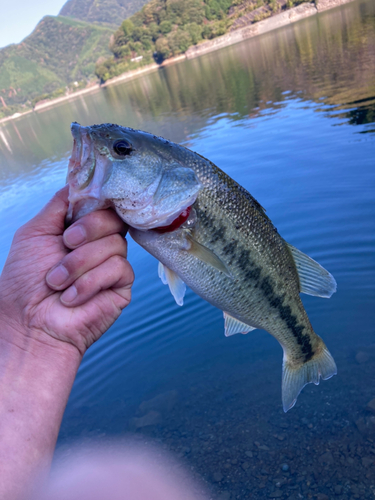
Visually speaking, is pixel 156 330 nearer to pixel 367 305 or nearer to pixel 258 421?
pixel 258 421

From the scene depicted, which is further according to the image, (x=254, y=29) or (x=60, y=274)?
(x=254, y=29)

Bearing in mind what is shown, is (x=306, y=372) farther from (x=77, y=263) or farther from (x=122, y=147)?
(x=122, y=147)

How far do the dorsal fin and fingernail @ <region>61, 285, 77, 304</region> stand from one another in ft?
6.25

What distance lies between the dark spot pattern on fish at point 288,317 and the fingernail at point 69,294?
153 cm

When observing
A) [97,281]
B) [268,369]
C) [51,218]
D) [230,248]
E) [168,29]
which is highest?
[168,29]

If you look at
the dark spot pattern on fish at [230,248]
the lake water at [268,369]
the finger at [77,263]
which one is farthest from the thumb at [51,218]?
the lake water at [268,369]

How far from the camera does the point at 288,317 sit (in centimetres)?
329

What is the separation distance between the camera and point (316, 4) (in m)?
78.7

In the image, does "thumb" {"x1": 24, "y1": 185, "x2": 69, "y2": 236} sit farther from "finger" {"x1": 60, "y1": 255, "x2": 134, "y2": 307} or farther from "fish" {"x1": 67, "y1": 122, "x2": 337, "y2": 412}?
"finger" {"x1": 60, "y1": 255, "x2": 134, "y2": 307}

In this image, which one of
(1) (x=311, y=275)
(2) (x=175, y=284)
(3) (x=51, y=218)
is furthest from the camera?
(1) (x=311, y=275)

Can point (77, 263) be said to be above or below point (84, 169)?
below

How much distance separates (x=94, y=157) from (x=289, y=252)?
1859 mm

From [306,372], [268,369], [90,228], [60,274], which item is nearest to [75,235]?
[90,228]

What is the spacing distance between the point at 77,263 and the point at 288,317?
6.39 ft
